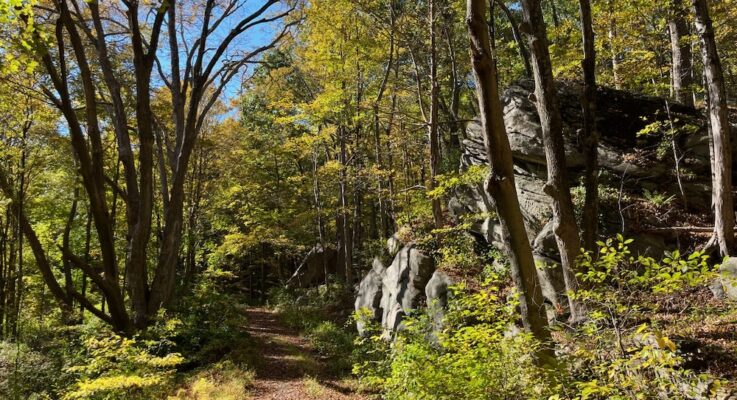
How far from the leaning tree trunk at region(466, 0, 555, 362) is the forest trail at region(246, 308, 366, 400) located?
555 centimetres

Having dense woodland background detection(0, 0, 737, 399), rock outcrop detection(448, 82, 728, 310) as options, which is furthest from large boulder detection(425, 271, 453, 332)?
rock outcrop detection(448, 82, 728, 310)

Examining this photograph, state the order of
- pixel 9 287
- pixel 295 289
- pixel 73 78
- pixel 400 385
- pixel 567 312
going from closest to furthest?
1. pixel 400 385
2. pixel 567 312
3. pixel 73 78
4. pixel 9 287
5. pixel 295 289

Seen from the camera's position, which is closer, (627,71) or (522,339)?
(522,339)

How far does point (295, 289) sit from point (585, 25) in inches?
786

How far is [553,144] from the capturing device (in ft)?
18.0

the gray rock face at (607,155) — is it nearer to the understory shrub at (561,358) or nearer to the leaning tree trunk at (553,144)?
the leaning tree trunk at (553,144)

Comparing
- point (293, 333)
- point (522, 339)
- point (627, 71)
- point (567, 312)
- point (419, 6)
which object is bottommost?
point (293, 333)

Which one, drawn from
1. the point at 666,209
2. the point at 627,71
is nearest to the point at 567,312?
the point at 666,209

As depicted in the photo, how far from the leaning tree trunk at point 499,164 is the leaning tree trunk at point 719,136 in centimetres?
505

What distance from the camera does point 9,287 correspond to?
14.7 metres

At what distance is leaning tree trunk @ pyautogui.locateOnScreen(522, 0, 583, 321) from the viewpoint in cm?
535

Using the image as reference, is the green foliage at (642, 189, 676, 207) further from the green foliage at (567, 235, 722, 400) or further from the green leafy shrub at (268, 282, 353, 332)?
the green leafy shrub at (268, 282, 353, 332)

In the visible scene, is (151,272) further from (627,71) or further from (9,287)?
(627,71)

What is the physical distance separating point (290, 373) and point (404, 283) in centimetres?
350
